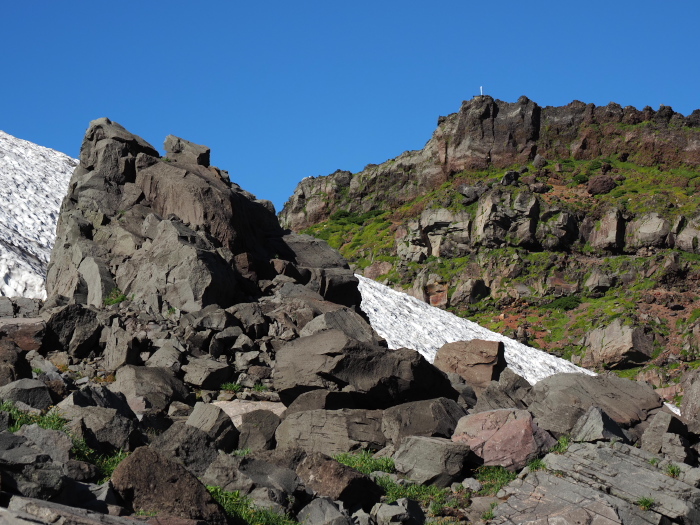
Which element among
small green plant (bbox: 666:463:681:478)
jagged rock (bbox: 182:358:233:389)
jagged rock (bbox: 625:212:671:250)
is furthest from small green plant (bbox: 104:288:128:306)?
jagged rock (bbox: 625:212:671:250)

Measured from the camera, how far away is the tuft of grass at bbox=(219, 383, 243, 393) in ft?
54.9

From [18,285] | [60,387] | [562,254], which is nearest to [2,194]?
[18,285]

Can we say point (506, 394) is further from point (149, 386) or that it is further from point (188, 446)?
point (188, 446)

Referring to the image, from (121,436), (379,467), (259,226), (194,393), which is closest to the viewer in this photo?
(121,436)

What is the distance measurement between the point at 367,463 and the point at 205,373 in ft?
15.8

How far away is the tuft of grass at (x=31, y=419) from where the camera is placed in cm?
1053

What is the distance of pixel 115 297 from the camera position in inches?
744

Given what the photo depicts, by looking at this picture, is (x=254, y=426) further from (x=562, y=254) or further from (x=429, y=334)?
(x=562, y=254)

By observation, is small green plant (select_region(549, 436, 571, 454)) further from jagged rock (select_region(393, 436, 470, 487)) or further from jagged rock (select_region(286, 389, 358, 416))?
jagged rock (select_region(286, 389, 358, 416))

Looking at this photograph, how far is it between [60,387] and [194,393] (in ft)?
10.8

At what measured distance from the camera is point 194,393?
632 inches

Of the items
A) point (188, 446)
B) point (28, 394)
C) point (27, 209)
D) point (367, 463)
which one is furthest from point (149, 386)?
point (27, 209)

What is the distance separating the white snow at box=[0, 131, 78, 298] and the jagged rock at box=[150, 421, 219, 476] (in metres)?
16.2

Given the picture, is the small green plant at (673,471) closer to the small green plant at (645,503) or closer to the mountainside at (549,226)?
the small green plant at (645,503)
